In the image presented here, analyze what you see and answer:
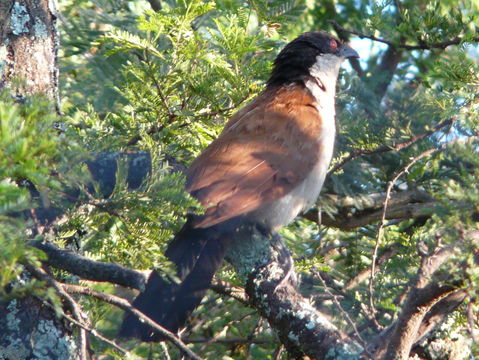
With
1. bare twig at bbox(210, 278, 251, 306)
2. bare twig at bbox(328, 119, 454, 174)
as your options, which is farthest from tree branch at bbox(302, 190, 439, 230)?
bare twig at bbox(210, 278, 251, 306)

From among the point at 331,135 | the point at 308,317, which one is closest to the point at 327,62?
the point at 331,135

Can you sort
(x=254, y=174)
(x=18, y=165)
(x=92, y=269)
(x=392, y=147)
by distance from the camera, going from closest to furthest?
(x=18, y=165), (x=92, y=269), (x=254, y=174), (x=392, y=147)

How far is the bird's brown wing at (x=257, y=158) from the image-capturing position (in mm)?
2875

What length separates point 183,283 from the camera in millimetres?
2590

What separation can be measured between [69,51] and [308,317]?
9.36ft

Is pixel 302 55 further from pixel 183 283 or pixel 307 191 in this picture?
pixel 183 283

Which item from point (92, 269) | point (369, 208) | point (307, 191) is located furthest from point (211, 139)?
point (92, 269)

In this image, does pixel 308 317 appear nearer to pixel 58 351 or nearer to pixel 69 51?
pixel 58 351

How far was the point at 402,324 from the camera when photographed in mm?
2020

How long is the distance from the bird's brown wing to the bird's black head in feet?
0.85

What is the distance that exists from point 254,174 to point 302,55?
3.94 feet

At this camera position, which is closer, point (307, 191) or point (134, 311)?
point (134, 311)

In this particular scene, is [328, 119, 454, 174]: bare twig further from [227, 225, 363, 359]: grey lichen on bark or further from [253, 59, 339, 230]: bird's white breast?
[227, 225, 363, 359]: grey lichen on bark

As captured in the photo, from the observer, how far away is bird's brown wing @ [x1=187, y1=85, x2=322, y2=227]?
9.43 feet
